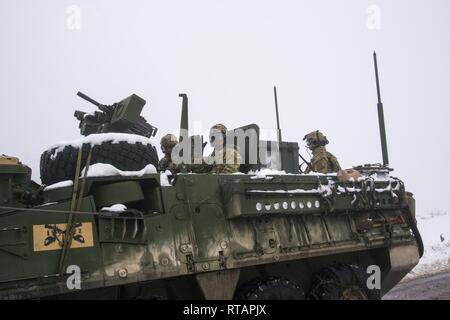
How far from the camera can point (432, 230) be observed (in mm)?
26672

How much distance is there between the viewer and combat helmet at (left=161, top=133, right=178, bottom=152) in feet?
30.1

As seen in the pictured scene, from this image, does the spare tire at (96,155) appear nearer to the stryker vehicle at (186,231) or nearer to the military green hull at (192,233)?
the stryker vehicle at (186,231)

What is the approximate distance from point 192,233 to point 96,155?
1.32m

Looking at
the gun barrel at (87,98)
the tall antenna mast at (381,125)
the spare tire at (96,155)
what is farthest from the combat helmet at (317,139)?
the spare tire at (96,155)

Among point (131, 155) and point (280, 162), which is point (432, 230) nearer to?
point (280, 162)

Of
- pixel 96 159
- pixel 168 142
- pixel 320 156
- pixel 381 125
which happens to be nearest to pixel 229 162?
pixel 96 159

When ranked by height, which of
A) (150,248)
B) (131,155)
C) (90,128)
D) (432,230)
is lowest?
(432,230)

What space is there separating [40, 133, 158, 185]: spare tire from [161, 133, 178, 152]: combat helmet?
Result: 13.3 feet

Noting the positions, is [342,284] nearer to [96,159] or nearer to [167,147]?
[96,159]

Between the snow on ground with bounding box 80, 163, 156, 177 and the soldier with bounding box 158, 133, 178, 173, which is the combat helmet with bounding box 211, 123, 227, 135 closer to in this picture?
the soldier with bounding box 158, 133, 178, 173

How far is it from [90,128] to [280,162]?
124 inches

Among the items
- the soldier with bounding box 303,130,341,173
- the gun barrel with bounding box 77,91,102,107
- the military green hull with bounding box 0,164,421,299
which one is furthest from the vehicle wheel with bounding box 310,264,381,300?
the gun barrel with bounding box 77,91,102,107
